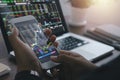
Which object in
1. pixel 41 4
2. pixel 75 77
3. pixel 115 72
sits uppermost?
pixel 41 4

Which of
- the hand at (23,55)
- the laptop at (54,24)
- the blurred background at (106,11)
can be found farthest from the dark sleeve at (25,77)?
the blurred background at (106,11)

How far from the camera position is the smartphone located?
805 mm

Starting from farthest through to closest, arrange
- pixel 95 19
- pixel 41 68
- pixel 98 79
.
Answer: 1. pixel 95 19
2. pixel 41 68
3. pixel 98 79

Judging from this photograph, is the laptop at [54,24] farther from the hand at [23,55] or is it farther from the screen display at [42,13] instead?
the hand at [23,55]

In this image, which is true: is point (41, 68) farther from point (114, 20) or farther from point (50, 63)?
point (114, 20)

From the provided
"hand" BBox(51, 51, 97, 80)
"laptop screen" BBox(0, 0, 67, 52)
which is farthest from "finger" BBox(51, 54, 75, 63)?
"laptop screen" BBox(0, 0, 67, 52)

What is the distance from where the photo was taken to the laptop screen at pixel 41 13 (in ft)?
3.01

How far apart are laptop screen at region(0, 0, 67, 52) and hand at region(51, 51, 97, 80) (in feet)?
0.81

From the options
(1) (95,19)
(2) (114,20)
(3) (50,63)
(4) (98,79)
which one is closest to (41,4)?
(3) (50,63)

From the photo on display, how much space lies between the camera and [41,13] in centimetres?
106

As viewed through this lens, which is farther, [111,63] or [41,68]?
[41,68]

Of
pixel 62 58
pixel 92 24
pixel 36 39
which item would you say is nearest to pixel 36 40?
pixel 36 39

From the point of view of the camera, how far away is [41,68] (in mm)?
773

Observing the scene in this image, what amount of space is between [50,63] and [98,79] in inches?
12.1
